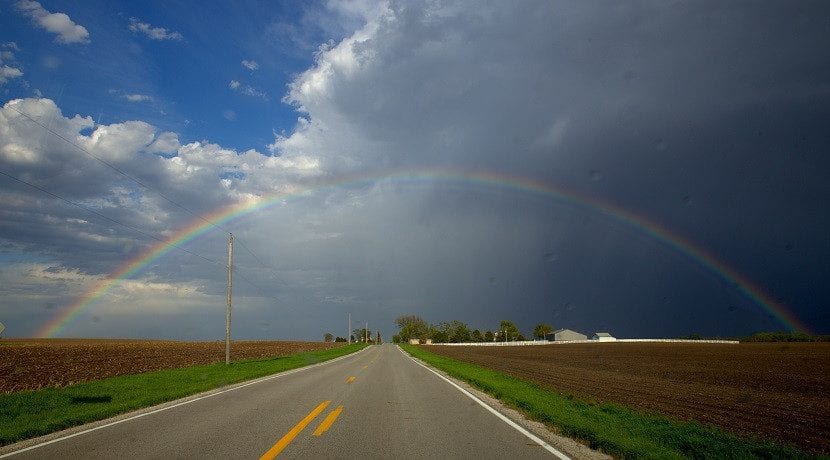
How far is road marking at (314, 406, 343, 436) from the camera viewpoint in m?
8.59

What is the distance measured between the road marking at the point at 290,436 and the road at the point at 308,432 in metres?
0.01

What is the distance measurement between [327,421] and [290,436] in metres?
1.61

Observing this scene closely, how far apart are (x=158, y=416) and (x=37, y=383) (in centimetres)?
1434

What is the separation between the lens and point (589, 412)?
11.8m

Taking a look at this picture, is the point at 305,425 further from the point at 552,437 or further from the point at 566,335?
the point at 566,335

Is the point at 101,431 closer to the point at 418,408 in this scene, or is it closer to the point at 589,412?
the point at 418,408

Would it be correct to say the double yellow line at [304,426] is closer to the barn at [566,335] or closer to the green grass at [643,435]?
the green grass at [643,435]

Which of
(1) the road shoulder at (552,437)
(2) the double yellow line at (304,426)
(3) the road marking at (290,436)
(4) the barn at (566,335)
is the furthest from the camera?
(4) the barn at (566,335)

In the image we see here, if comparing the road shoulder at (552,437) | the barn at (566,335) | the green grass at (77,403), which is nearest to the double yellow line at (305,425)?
the road shoulder at (552,437)

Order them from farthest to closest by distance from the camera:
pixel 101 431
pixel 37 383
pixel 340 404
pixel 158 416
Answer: pixel 37 383 < pixel 340 404 < pixel 158 416 < pixel 101 431

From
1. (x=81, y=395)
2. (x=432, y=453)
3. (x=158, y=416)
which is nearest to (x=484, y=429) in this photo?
(x=432, y=453)

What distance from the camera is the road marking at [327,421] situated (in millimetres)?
8586

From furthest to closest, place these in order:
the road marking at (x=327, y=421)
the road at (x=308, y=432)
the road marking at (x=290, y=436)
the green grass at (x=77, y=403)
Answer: the green grass at (x=77, y=403)
the road marking at (x=327, y=421)
the road at (x=308, y=432)
the road marking at (x=290, y=436)

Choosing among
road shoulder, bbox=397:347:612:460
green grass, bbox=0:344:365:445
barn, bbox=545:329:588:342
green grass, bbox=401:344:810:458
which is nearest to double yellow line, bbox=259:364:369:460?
road shoulder, bbox=397:347:612:460
